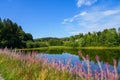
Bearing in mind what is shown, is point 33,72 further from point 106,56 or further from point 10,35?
point 10,35

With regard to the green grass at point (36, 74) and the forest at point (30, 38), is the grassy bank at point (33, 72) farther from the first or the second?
the forest at point (30, 38)

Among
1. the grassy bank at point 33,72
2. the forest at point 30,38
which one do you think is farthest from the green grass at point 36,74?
the forest at point 30,38

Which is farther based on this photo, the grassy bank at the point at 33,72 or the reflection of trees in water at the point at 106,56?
the reflection of trees in water at the point at 106,56

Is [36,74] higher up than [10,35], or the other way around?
[10,35]

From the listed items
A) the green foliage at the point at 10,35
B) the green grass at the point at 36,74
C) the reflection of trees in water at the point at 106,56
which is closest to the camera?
the green grass at the point at 36,74

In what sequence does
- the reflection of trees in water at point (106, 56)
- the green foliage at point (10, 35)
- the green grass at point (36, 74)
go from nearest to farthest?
the green grass at point (36, 74), the reflection of trees in water at point (106, 56), the green foliage at point (10, 35)

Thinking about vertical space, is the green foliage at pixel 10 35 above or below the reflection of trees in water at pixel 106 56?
above

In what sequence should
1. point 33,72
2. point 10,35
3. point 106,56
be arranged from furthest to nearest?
1. point 10,35
2. point 106,56
3. point 33,72

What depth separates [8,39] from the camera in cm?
9650

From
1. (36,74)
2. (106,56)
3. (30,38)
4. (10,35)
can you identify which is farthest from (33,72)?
(30,38)

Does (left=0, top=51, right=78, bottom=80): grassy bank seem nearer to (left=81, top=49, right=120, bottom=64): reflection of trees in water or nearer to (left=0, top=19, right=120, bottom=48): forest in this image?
(left=81, top=49, right=120, bottom=64): reflection of trees in water

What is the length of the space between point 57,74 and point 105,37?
405 feet

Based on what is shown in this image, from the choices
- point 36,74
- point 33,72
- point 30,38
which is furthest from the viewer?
point 30,38

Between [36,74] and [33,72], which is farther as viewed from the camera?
[33,72]
